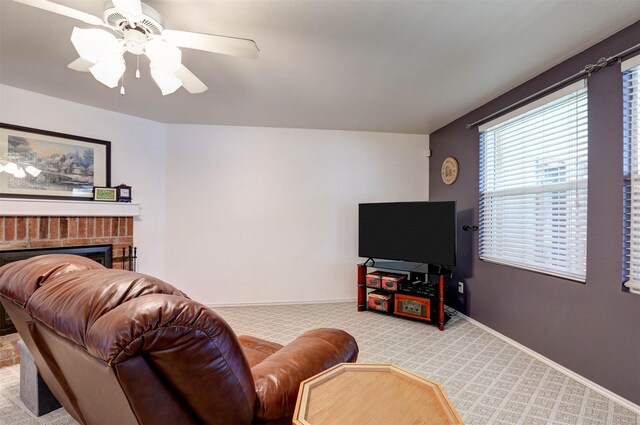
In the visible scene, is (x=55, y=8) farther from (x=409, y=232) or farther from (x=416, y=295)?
(x=416, y=295)

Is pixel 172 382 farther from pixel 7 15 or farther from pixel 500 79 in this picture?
pixel 500 79

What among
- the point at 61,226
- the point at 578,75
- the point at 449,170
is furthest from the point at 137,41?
the point at 449,170

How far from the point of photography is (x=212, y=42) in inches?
62.9

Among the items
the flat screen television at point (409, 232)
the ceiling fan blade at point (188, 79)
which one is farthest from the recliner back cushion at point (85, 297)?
the flat screen television at point (409, 232)

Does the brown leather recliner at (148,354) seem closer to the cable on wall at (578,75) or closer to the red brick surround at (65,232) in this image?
the red brick surround at (65,232)

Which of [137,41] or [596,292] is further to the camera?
[596,292]

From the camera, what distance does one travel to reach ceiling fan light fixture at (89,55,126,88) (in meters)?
1.61

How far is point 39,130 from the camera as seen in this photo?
2932 millimetres

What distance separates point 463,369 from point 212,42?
111 inches

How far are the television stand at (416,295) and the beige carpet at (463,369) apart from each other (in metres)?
0.11

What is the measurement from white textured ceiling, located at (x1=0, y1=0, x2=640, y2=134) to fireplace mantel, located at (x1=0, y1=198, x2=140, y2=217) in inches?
42.4

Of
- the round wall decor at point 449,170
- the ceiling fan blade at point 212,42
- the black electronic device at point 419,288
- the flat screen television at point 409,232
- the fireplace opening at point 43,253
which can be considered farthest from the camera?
the round wall decor at point 449,170

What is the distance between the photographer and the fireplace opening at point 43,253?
2.63 m

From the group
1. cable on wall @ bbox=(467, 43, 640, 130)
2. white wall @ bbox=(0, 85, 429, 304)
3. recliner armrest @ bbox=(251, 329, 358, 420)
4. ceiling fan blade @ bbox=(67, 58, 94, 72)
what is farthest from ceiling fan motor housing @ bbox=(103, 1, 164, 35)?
cable on wall @ bbox=(467, 43, 640, 130)
